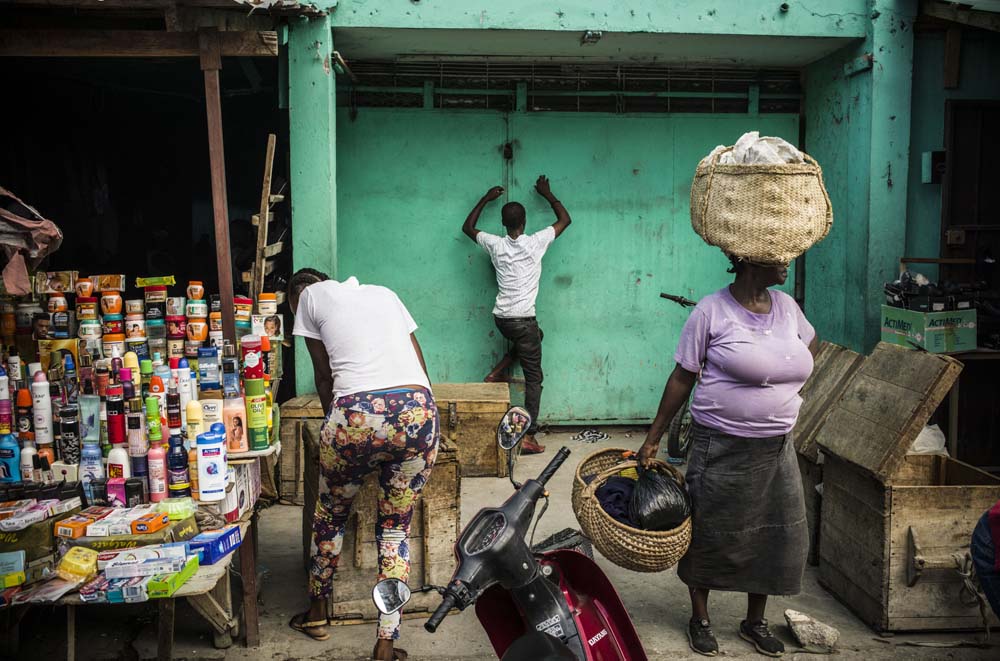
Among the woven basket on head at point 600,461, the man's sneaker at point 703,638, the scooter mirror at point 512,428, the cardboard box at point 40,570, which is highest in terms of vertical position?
the scooter mirror at point 512,428

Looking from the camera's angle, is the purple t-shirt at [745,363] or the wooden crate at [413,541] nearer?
the purple t-shirt at [745,363]

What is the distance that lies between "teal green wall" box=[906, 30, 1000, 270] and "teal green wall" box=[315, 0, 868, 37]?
68 cm

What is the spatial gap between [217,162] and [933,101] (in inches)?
212

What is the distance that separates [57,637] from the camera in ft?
13.3

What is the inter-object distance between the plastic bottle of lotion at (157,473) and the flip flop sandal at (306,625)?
97 cm

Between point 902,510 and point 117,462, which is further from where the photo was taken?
point 902,510

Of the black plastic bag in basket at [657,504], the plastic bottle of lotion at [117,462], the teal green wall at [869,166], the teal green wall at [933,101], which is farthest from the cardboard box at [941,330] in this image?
the plastic bottle of lotion at [117,462]

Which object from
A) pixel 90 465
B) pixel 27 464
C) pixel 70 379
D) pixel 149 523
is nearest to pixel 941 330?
pixel 149 523

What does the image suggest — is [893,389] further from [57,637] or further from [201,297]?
[57,637]

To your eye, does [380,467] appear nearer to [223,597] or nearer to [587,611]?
[223,597]

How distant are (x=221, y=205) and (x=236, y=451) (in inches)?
55.7

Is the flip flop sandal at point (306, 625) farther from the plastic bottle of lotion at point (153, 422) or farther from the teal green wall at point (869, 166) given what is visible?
the teal green wall at point (869, 166)

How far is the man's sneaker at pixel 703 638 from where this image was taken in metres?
3.92

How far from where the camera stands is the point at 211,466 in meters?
3.72
